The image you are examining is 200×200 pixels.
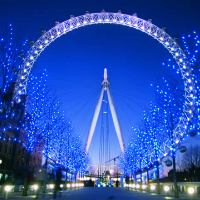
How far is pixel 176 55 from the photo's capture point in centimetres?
2503

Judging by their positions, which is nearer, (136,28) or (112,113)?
(136,28)

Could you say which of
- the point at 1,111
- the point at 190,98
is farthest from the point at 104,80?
the point at 1,111

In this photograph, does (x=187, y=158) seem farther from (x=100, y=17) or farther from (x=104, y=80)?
(x=100, y=17)

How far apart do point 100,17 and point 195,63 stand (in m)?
12.9

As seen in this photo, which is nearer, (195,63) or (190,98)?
(195,63)

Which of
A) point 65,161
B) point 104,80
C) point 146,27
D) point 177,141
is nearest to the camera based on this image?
point 177,141

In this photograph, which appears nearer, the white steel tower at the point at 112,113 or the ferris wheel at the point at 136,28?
the ferris wheel at the point at 136,28

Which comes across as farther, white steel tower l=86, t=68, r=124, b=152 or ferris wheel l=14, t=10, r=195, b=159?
white steel tower l=86, t=68, r=124, b=152

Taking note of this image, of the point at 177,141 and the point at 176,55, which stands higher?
the point at 176,55

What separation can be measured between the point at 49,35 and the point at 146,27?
33.8 feet

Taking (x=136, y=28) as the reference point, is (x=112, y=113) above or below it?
below

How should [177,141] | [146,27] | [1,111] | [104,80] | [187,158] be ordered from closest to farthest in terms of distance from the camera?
[1,111]
[177,141]
[146,27]
[104,80]
[187,158]

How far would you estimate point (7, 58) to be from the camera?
16969 millimetres

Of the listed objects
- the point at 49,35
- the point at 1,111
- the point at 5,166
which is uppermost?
the point at 49,35
